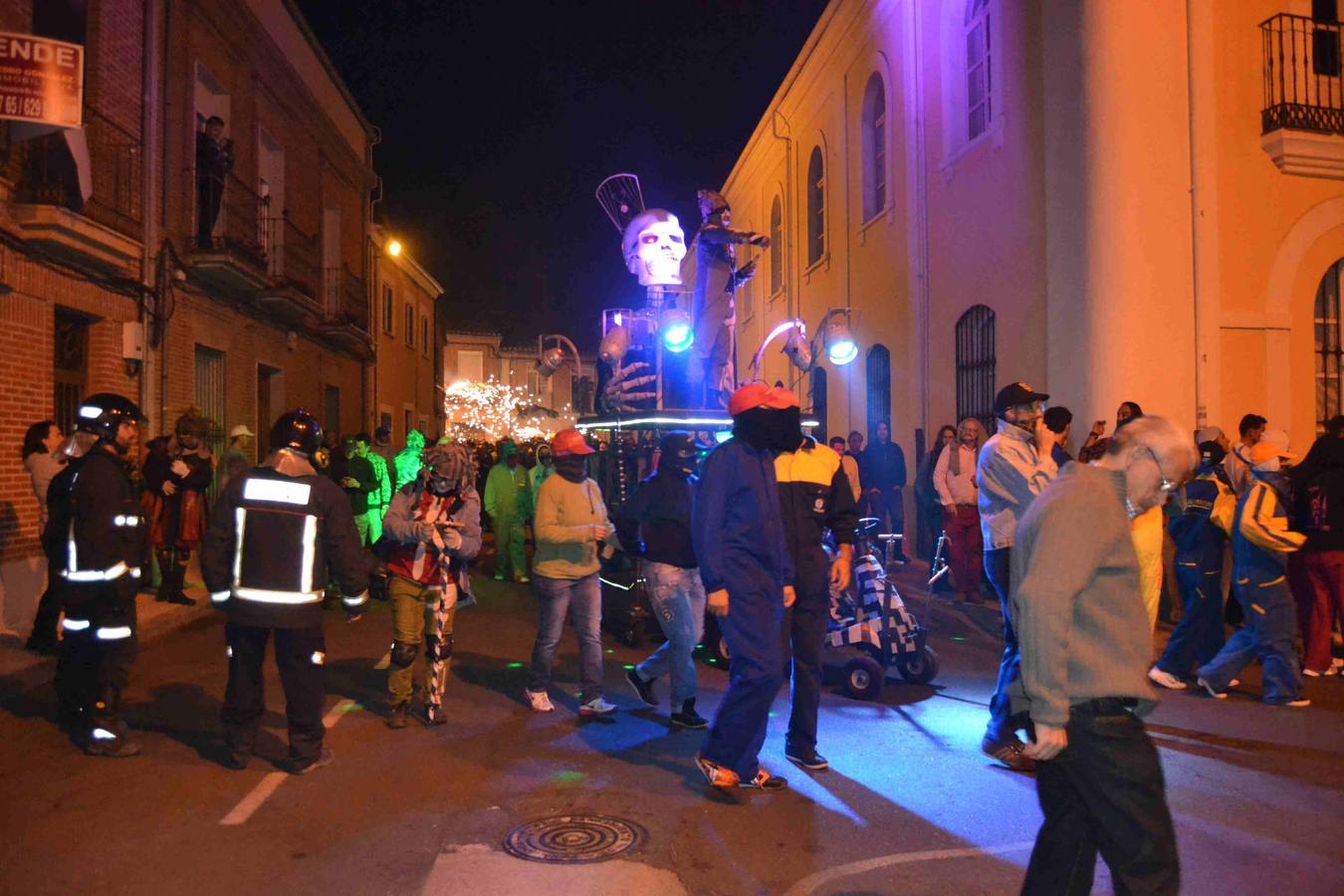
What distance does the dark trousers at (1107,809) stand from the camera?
9.59 ft

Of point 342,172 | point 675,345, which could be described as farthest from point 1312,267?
point 342,172

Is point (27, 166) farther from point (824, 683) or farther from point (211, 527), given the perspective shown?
point (824, 683)

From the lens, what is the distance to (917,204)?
52.5ft

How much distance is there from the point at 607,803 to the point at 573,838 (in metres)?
0.48

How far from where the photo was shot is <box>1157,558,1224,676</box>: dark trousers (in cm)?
741

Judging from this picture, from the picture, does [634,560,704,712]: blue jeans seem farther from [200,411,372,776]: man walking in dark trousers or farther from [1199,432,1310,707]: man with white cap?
[1199,432,1310,707]: man with white cap

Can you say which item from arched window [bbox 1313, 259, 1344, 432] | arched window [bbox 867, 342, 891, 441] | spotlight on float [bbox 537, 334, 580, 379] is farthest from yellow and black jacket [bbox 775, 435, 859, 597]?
arched window [bbox 867, 342, 891, 441]

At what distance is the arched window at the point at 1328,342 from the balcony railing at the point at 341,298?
1723cm

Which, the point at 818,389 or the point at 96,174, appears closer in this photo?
the point at 96,174

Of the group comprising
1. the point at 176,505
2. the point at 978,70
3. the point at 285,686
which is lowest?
the point at 285,686

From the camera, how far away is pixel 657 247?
40.1 ft

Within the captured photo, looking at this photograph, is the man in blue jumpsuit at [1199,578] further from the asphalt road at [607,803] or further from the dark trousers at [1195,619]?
the asphalt road at [607,803]

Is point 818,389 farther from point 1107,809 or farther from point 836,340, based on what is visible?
point 1107,809

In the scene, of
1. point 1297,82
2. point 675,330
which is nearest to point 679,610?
point 675,330
